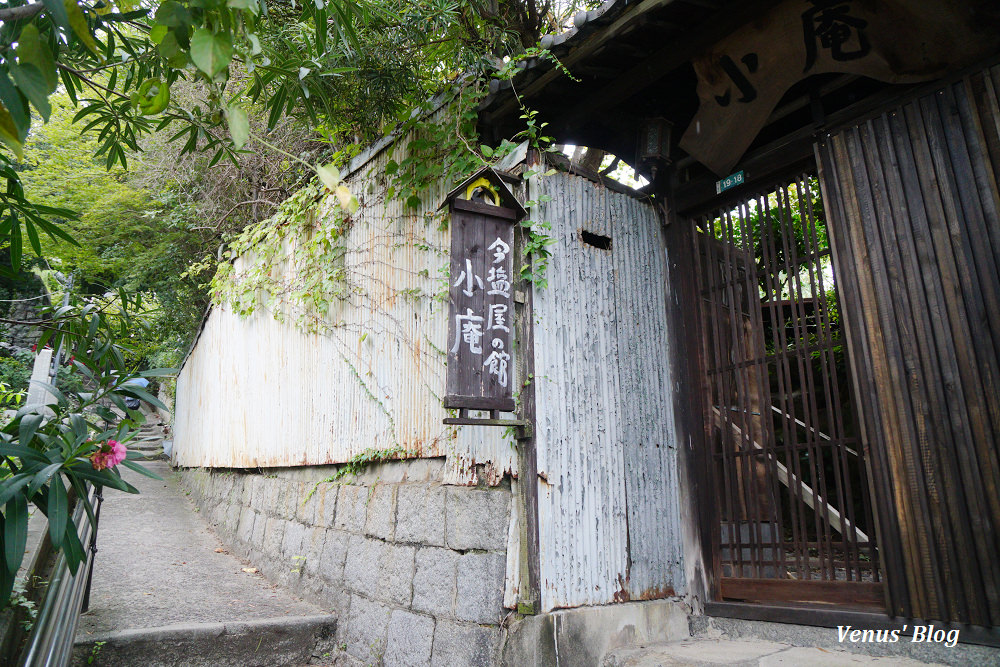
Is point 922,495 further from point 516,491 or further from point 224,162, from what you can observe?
point 224,162

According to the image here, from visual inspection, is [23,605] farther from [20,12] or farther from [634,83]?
[634,83]

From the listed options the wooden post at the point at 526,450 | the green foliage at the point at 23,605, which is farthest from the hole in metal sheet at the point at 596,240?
the green foliage at the point at 23,605

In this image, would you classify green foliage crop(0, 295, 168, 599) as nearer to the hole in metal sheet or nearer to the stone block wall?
the stone block wall

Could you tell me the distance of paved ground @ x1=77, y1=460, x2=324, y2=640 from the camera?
18.3 ft

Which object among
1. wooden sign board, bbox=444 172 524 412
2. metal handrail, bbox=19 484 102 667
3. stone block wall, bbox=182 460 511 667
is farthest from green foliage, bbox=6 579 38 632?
wooden sign board, bbox=444 172 524 412

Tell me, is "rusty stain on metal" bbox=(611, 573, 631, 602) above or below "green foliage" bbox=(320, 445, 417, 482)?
below

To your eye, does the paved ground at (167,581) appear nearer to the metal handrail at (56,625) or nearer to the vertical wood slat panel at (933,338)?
the metal handrail at (56,625)

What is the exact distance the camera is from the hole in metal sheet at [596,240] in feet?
17.1

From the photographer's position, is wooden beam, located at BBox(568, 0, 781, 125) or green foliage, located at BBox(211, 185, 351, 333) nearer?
wooden beam, located at BBox(568, 0, 781, 125)

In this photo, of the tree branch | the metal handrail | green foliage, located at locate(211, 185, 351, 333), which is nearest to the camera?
the tree branch

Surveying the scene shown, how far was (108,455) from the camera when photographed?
295cm

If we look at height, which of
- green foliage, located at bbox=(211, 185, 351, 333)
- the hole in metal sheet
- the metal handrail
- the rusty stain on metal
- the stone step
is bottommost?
the stone step

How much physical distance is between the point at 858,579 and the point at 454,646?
2725 mm

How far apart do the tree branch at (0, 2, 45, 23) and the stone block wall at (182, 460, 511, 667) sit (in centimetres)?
A: 356
